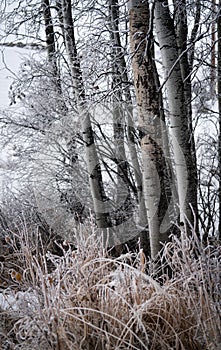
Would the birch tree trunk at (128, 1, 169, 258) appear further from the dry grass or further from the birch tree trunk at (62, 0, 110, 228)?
the birch tree trunk at (62, 0, 110, 228)

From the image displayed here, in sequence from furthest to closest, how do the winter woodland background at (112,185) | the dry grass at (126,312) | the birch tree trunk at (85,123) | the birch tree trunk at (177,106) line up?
the birch tree trunk at (85,123), the birch tree trunk at (177,106), the winter woodland background at (112,185), the dry grass at (126,312)

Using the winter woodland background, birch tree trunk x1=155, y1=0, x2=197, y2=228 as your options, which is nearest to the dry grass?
the winter woodland background

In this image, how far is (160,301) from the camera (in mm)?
2262

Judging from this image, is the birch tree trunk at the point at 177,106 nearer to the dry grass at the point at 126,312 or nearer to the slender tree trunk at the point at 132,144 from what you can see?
the dry grass at the point at 126,312

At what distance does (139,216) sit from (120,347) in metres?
3.47

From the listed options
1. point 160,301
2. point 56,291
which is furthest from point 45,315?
point 160,301

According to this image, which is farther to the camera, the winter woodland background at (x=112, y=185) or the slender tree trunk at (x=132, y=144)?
the slender tree trunk at (x=132, y=144)

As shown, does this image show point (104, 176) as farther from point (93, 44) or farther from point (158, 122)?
point (158, 122)

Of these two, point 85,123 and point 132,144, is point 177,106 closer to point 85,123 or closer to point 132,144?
point 85,123

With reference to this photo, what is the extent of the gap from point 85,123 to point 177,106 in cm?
179

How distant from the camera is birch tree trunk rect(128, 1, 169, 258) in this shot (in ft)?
11.2

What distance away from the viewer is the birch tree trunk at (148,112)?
3.42 metres

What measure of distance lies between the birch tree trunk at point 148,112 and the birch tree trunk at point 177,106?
0.38 feet

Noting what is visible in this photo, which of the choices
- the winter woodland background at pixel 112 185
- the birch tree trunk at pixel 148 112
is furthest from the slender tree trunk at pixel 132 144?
the birch tree trunk at pixel 148 112
